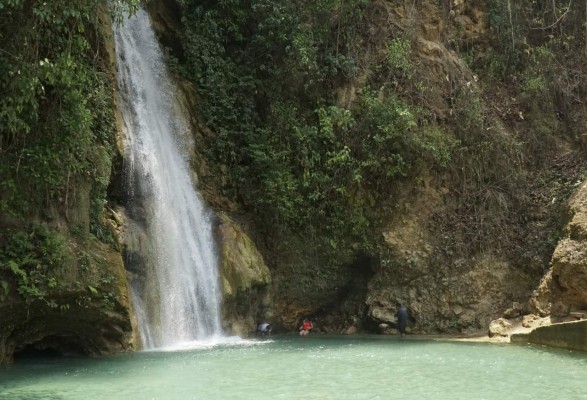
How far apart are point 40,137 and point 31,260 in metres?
2.17

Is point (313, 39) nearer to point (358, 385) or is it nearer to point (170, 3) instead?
point (170, 3)

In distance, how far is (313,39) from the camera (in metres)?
19.6

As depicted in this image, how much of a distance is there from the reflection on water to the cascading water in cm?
150

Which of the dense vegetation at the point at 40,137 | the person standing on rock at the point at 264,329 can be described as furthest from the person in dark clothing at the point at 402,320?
the dense vegetation at the point at 40,137

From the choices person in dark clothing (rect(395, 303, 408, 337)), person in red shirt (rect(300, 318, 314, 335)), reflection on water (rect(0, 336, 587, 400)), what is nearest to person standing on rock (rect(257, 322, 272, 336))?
person in red shirt (rect(300, 318, 314, 335))

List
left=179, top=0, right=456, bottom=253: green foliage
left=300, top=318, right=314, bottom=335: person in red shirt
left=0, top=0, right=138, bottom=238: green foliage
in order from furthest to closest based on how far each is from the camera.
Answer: left=300, top=318, right=314, bottom=335: person in red shirt → left=179, top=0, right=456, bottom=253: green foliage → left=0, top=0, right=138, bottom=238: green foliage

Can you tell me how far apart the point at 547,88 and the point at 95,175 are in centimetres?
1515

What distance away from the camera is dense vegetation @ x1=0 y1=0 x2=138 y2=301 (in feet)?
34.0

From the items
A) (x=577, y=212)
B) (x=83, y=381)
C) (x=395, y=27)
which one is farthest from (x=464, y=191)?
(x=83, y=381)

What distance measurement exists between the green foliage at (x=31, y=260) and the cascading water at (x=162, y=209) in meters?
3.21

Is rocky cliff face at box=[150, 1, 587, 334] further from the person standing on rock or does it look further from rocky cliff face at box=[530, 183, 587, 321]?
rocky cliff face at box=[530, 183, 587, 321]

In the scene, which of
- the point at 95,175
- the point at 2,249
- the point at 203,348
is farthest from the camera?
the point at 203,348

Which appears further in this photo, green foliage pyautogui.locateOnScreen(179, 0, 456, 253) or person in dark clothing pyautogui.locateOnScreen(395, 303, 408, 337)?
green foliage pyautogui.locateOnScreen(179, 0, 456, 253)

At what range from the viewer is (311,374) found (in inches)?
423
